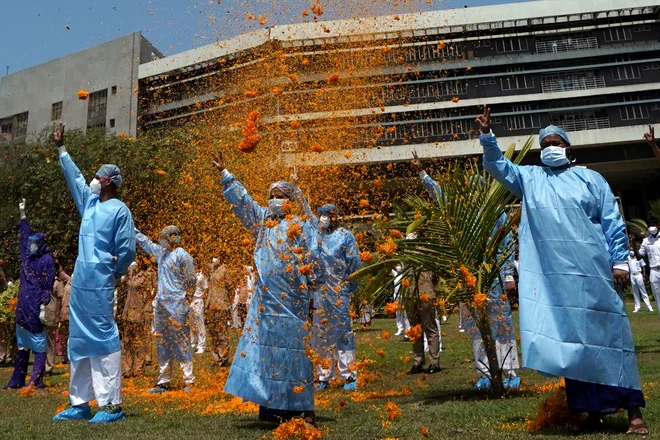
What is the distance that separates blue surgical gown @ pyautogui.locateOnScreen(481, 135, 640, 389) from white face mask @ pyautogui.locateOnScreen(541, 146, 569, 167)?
0.08 m

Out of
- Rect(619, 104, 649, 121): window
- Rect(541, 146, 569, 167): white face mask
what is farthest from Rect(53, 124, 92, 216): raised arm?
Rect(619, 104, 649, 121): window

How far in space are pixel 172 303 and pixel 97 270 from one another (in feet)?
8.41

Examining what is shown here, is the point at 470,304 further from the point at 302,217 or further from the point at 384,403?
the point at 302,217

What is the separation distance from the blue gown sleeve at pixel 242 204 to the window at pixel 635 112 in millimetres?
45402

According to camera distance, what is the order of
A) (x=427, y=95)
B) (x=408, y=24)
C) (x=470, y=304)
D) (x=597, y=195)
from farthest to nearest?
(x=427, y=95) → (x=408, y=24) → (x=470, y=304) → (x=597, y=195)

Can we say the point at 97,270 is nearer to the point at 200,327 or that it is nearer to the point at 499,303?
the point at 499,303

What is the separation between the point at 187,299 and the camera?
875cm

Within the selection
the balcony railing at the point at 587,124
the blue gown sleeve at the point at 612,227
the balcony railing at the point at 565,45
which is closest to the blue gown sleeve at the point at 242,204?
→ the blue gown sleeve at the point at 612,227

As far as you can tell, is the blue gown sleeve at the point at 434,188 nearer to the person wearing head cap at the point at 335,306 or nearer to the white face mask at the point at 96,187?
the person wearing head cap at the point at 335,306

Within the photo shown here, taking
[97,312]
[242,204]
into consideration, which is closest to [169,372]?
[97,312]

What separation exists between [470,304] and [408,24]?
36.4 metres

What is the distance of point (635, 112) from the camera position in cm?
4425

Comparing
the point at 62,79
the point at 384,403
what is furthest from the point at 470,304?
the point at 62,79

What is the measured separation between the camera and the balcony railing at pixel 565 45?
148 ft
